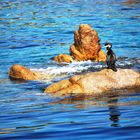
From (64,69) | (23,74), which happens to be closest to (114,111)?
(23,74)

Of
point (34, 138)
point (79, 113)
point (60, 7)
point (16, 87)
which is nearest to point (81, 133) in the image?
point (34, 138)

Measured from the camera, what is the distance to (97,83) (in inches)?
793

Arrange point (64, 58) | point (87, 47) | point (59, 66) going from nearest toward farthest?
point (59, 66), point (64, 58), point (87, 47)

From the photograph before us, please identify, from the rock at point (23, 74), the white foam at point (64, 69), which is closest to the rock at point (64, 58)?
the white foam at point (64, 69)

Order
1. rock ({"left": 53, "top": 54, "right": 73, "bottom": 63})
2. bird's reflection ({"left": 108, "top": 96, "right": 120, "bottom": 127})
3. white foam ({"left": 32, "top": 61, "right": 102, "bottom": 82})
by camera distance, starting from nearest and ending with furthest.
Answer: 1. bird's reflection ({"left": 108, "top": 96, "right": 120, "bottom": 127})
2. white foam ({"left": 32, "top": 61, "right": 102, "bottom": 82})
3. rock ({"left": 53, "top": 54, "right": 73, "bottom": 63})

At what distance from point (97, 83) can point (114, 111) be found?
4446 millimetres

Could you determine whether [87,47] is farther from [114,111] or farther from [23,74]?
[114,111]

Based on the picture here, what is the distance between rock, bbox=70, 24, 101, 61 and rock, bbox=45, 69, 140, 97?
10221 mm

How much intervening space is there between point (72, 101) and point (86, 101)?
51 cm

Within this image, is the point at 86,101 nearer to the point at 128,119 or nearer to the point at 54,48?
the point at 128,119

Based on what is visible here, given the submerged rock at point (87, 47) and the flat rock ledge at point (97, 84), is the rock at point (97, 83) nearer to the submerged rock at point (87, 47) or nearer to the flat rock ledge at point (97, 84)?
the flat rock ledge at point (97, 84)

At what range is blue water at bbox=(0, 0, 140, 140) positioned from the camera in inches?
530

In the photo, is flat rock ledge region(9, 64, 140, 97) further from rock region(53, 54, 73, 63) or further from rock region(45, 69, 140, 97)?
rock region(53, 54, 73, 63)

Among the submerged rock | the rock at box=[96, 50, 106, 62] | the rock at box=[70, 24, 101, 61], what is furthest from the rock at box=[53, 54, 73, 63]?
the rock at box=[96, 50, 106, 62]
